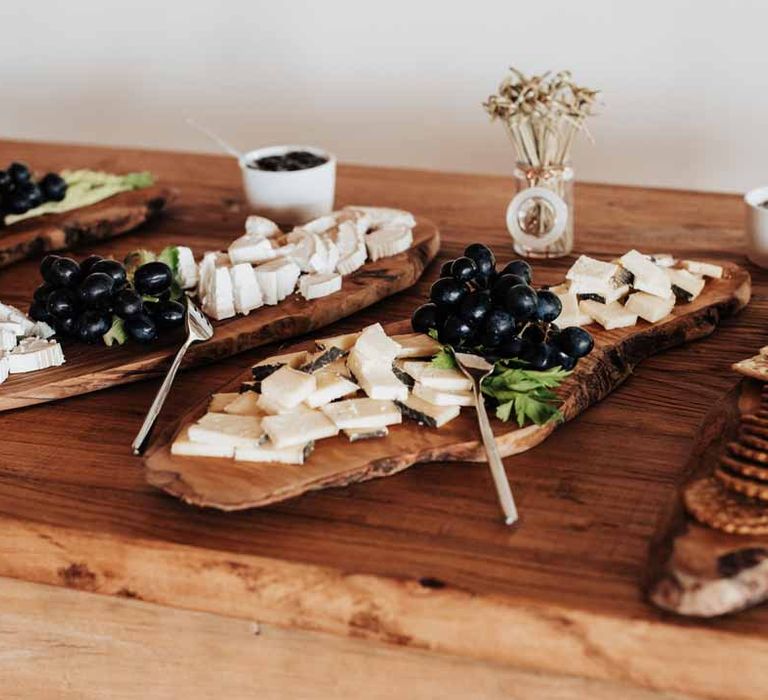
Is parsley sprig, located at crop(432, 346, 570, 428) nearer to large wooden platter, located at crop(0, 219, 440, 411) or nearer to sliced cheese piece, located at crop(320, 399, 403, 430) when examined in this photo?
sliced cheese piece, located at crop(320, 399, 403, 430)

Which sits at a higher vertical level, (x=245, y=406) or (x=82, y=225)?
(x=245, y=406)

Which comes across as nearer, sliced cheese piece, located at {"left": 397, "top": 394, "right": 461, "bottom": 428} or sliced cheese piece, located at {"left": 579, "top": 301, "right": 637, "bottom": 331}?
sliced cheese piece, located at {"left": 397, "top": 394, "right": 461, "bottom": 428}

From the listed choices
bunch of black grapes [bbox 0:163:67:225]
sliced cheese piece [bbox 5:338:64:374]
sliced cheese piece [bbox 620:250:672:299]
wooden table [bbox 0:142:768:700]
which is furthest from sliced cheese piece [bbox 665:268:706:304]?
bunch of black grapes [bbox 0:163:67:225]

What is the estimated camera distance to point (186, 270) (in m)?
1.62

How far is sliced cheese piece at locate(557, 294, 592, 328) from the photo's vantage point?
1423 millimetres

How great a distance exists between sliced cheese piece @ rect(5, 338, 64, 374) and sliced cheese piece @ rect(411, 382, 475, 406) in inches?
20.3

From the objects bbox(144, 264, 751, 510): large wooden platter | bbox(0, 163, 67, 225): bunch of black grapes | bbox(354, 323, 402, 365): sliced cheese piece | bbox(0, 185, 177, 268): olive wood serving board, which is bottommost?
bbox(0, 185, 177, 268): olive wood serving board

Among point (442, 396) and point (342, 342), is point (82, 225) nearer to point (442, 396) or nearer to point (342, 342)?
point (342, 342)

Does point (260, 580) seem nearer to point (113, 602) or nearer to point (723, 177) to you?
point (113, 602)

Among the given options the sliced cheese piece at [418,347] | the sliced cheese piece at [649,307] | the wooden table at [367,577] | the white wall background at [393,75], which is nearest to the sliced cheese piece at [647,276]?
the sliced cheese piece at [649,307]

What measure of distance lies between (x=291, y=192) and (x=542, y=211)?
49cm

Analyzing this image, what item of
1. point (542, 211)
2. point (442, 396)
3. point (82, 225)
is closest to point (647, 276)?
point (542, 211)

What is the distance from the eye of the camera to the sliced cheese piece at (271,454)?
1141 mm

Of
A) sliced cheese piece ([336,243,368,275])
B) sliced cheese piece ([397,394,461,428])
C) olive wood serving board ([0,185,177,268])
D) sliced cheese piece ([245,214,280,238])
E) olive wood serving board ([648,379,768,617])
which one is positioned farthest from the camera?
olive wood serving board ([0,185,177,268])
